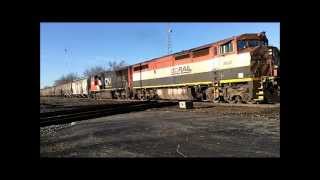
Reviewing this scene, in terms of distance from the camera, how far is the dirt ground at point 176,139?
27.4 ft

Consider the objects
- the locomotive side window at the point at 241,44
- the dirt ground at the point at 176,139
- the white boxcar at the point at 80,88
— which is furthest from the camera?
the white boxcar at the point at 80,88

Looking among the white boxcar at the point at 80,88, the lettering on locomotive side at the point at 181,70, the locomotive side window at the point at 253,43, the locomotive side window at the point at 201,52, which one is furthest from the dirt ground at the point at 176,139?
the white boxcar at the point at 80,88

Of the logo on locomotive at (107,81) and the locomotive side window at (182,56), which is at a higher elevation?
the locomotive side window at (182,56)

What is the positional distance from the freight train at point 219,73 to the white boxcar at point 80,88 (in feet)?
69.7

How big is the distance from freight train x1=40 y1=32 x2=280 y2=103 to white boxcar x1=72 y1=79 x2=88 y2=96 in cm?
2124

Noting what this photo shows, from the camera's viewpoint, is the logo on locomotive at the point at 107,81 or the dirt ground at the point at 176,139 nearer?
the dirt ground at the point at 176,139

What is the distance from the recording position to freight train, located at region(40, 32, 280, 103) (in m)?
19.5

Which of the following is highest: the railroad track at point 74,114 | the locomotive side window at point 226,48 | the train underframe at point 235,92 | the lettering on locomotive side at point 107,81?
the locomotive side window at point 226,48

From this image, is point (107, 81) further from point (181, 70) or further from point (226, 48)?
point (226, 48)

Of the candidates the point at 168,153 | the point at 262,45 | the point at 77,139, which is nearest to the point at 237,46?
the point at 262,45

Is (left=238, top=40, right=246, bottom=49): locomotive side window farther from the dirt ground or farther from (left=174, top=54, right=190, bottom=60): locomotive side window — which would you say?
the dirt ground

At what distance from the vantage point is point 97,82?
49.1m

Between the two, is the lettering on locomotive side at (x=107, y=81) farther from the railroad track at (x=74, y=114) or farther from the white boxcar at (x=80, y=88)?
the railroad track at (x=74, y=114)
